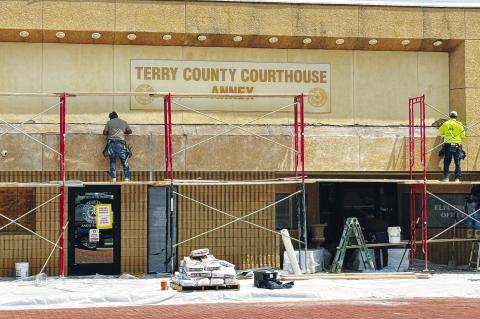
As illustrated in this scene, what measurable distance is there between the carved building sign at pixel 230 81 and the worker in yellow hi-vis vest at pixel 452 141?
10.00 feet

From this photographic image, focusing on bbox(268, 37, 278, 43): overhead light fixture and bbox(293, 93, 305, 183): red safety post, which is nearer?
bbox(293, 93, 305, 183): red safety post

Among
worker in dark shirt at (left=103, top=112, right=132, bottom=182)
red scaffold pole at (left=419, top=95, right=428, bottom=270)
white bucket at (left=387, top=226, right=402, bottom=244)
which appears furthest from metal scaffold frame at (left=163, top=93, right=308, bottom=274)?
red scaffold pole at (left=419, top=95, right=428, bottom=270)

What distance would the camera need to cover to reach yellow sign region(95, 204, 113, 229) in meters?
22.6

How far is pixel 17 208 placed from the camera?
22125 mm

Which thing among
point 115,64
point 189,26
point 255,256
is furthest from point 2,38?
point 255,256

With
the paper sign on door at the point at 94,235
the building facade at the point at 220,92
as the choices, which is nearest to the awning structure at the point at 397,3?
the building facade at the point at 220,92

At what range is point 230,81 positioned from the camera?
2303 centimetres

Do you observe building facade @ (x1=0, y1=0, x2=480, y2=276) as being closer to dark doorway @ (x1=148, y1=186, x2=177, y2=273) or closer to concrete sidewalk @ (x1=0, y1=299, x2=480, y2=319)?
dark doorway @ (x1=148, y1=186, x2=177, y2=273)

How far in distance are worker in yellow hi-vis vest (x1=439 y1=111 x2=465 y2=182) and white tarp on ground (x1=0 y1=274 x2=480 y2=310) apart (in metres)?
3.03

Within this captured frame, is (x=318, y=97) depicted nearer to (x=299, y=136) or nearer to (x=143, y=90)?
(x=299, y=136)

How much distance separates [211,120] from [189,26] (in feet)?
7.75

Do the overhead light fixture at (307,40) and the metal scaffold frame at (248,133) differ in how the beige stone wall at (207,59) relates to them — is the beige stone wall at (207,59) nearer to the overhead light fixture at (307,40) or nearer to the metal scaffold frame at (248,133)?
the overhead light fixture at (307,40)

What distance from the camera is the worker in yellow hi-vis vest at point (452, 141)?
22375 mm

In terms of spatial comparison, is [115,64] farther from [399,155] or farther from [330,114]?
[399,155]
